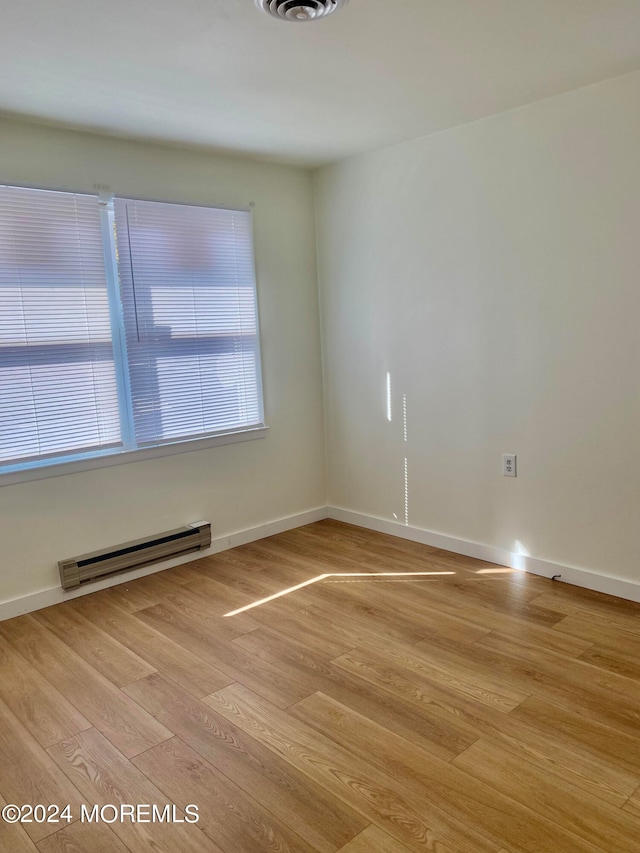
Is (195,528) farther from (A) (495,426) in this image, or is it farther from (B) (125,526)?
(A) (495,426)

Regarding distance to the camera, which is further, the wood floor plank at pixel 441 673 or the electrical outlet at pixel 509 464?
the electrical outlet at pixel 509 464

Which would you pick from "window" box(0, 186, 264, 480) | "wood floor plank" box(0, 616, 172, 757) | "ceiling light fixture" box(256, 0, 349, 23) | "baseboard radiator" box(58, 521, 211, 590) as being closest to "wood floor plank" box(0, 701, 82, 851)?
"wood floor plank" box(0, 616, 172, 757)

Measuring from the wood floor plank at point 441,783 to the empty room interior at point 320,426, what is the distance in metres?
0.01

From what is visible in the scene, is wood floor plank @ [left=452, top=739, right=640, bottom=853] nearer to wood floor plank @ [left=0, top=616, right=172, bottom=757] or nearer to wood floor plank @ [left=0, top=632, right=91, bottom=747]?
wood floor plank @ [left=0, top=616, right=172, bottom=757]

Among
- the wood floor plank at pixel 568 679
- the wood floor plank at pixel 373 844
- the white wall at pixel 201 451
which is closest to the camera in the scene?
the wood floor plank at pixel 373 844

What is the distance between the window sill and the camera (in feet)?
9.78

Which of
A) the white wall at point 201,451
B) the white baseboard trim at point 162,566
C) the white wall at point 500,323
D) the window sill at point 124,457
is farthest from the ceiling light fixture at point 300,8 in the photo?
the white baseboard trim at point 162,566

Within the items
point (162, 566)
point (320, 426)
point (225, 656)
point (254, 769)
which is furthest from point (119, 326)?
point (254, 769)

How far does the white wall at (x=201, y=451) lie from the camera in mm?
3008

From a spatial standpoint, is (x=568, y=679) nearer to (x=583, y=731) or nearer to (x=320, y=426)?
(x=583, y=731)

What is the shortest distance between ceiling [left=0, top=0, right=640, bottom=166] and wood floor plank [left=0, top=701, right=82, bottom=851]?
90.8 inches

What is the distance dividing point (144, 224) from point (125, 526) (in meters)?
1.62

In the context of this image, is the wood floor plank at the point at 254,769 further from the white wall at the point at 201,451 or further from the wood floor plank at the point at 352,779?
the white wall at the point at 201,451

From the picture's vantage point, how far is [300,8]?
6.25 feet
